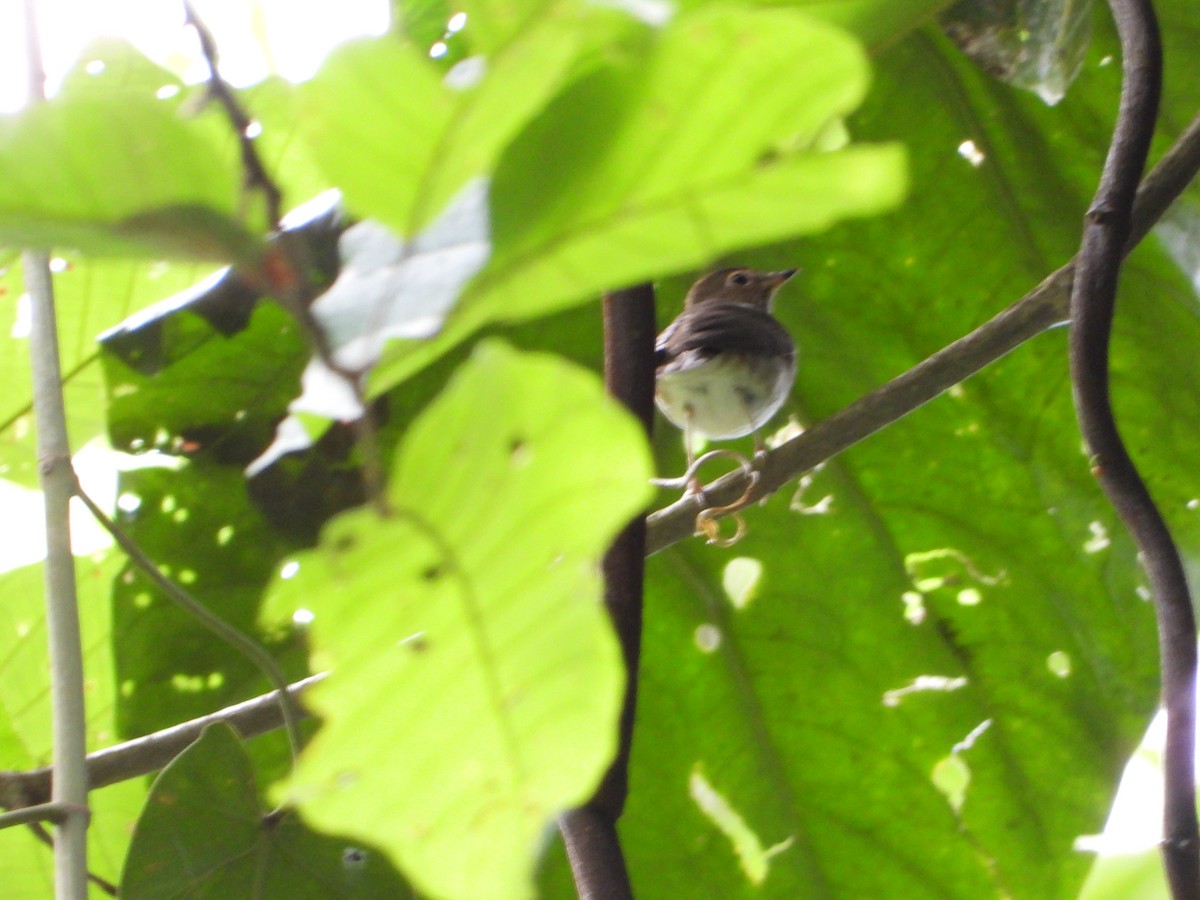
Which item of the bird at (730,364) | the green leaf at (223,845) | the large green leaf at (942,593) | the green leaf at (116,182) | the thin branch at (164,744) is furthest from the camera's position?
the bird at (730,364)

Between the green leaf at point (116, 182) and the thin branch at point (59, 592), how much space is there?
22 centimetres

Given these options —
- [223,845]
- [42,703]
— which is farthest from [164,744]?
[42,703]

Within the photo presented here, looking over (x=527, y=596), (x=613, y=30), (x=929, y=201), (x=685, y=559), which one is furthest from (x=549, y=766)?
(x=929, y=201)

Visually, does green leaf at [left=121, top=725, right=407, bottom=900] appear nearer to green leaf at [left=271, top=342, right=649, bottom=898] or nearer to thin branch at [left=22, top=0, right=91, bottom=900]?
thin branch at [left=22, top=0, right=91, bottom=900]

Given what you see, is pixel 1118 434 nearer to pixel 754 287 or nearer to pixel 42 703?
pixel 754 287

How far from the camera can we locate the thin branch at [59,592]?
418 mm

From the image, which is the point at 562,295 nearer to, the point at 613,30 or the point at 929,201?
the point at 613,30

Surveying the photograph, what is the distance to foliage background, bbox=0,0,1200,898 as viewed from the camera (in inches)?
40.2

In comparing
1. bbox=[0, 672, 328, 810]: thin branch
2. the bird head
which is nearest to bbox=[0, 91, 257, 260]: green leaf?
bbox=[0, 672, 328, 810]: thin branch

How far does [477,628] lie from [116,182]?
0.32 ft

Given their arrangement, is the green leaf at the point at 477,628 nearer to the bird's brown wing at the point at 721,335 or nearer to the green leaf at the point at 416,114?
the green leaf at the point at 416,114

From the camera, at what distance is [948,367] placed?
28.0 inches

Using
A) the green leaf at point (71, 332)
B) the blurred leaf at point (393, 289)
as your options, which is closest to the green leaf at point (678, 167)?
the blurred leaf at point (393, 289)

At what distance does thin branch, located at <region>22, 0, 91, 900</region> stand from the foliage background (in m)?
0.42
